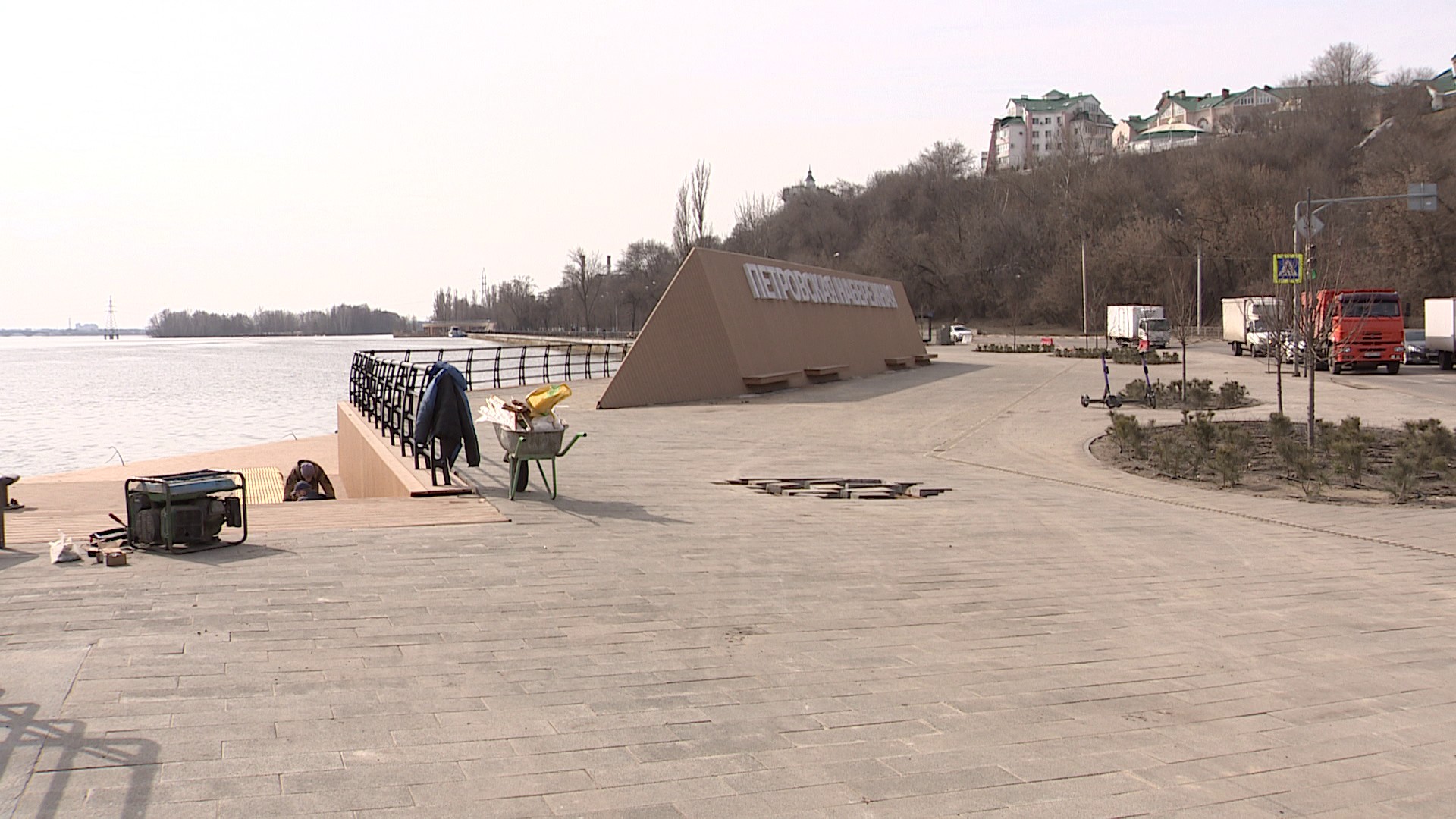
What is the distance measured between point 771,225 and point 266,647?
403ft

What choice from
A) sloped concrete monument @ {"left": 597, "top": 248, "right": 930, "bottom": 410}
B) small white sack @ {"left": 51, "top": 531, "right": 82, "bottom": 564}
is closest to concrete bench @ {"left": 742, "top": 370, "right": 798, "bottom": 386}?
sloped concrete monument @ {"left": 597, "top": 248, "right": 930, "bottom": 410}

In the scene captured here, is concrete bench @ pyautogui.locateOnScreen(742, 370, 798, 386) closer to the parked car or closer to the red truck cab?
the red truck cab

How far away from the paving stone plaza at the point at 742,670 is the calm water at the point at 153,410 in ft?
76.9

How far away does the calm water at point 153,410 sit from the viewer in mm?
31141

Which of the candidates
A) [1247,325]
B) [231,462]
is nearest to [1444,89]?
[1247,325]

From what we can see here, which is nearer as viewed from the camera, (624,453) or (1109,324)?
(624,453)

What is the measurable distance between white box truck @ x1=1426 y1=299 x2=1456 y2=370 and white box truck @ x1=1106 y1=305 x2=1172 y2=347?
16.7 meters

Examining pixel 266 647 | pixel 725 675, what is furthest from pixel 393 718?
pixel 725 675

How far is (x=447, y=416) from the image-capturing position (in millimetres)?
10812

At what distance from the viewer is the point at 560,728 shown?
4.58 meters

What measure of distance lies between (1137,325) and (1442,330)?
20235 mm

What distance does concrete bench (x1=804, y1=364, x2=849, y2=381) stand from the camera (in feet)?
102

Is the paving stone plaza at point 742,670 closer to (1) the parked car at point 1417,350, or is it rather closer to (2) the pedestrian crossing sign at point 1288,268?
(2) the pedestrian crossing sign at point 1288,268

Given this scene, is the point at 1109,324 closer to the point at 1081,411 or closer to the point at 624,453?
the point at 1081,411
